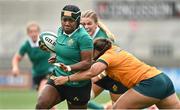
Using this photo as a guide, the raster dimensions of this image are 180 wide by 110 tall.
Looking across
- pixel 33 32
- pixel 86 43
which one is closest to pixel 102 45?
pixel 86 43

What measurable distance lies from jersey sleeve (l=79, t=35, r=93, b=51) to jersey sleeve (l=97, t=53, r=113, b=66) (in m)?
0.29

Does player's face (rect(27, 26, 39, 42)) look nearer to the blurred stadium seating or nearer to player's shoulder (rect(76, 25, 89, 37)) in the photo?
player's shoulder (rect(76, 25, 89, 37))

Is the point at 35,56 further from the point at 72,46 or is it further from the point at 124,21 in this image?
the point at 124,21

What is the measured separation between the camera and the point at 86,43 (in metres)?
9.73

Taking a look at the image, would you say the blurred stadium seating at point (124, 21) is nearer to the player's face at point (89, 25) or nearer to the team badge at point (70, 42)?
the player's face at point (89, 25)

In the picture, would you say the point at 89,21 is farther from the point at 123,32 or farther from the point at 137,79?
the point at 123,32

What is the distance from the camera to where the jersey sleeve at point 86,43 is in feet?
31.9

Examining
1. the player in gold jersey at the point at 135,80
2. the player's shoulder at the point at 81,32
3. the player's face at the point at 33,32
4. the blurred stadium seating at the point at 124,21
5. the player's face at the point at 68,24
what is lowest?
the blurred stadium seating at the point at 124,21

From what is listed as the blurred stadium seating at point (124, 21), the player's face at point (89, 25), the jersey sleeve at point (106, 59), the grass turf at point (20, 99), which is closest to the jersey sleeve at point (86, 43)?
the jersey sleeve at point (106, 59)

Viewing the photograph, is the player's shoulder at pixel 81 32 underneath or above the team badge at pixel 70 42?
above

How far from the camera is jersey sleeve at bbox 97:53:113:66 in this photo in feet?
31.0

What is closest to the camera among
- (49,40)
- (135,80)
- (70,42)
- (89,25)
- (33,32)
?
(135,80)

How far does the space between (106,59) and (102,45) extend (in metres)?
0.36

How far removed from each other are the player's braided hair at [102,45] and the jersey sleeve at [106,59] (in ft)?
0.70
